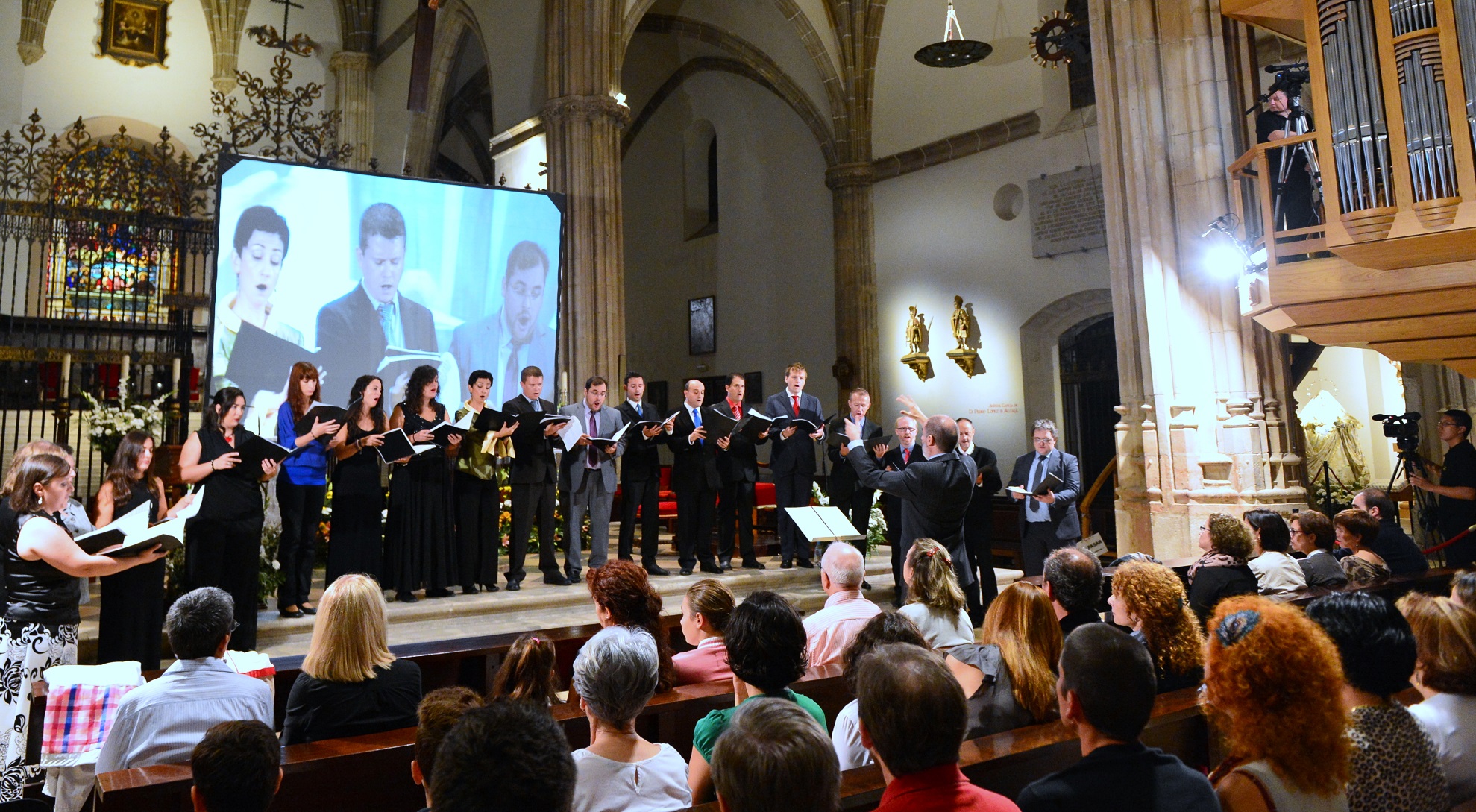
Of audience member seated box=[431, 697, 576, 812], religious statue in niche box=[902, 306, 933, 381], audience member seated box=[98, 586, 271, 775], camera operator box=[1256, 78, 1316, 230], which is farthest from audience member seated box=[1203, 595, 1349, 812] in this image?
religious statue in niche box=[902, 306, 933, 381]

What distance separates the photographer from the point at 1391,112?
498 cm

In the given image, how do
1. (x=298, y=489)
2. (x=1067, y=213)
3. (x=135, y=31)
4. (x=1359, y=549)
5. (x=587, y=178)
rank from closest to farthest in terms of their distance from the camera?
(x=1359, y=549)
(x=298, y=489)
(x=587, y=178)
(x=1067, y=213)
(x=135, y=31)

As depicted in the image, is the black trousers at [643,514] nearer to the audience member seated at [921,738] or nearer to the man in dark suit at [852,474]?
the man in dark suit at [852,474]

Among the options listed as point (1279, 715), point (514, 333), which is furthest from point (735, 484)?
point (1279, 715)

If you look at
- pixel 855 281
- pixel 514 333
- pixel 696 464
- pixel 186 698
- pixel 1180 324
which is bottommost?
pixel 186 698

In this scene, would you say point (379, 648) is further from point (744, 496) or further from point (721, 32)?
point (721, 32)

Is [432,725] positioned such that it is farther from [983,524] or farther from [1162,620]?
[983,524]

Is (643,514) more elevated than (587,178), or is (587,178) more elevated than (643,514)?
(587,178)

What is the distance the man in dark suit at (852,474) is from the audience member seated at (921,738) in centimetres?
491

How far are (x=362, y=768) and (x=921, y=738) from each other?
1216 mm

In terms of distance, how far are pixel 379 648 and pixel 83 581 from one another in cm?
368

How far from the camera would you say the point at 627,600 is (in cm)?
262

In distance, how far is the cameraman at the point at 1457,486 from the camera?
575 centimetres

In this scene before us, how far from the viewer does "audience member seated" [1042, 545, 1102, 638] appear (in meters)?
2.91
